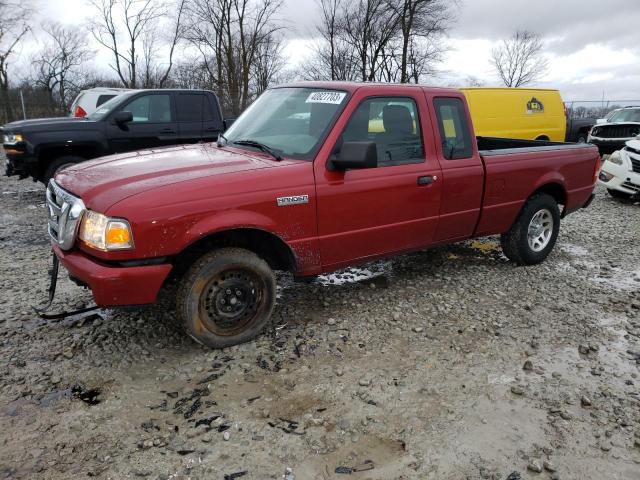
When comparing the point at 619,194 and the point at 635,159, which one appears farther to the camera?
the point at 619,194

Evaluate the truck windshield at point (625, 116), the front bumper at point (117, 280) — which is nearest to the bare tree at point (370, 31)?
the truck windshield at point (625, 116)

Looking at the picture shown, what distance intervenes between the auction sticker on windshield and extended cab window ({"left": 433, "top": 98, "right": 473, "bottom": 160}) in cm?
99

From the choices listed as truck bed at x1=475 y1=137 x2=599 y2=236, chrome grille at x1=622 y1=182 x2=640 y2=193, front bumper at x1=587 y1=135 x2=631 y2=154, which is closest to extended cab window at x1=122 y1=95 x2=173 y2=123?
truck bed at x1=475 y1=137 x2=599 y2=236

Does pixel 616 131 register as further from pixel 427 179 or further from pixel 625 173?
pixel 427 179

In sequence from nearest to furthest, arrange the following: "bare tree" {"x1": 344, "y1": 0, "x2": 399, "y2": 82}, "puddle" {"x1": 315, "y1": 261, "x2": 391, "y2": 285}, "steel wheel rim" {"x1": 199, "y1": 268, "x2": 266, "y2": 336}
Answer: "steel wheel rim" {"x1": 199, "y1": 268, "x2": 266, "y2": 336}
"puddle" {"x1": 315, "y1": 261, "x2": 391, "y2": 285}
"bare tree" {"x1": 344, "y1": 0, "x2": 399, "y2": 82}

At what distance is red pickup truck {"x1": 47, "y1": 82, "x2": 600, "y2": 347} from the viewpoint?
3.03 meters

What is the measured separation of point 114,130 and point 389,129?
558cm

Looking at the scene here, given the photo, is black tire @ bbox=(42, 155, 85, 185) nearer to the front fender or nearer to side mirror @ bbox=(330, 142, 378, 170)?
the front fender

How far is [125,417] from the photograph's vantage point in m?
2.75

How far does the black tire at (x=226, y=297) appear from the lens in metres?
3.28

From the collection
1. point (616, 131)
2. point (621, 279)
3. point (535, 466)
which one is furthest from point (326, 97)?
point (616, 131)

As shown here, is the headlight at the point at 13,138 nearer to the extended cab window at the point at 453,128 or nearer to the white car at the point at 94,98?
the white car at the point at 94,98

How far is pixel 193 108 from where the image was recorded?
8609 mm

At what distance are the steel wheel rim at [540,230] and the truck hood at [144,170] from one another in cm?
319
